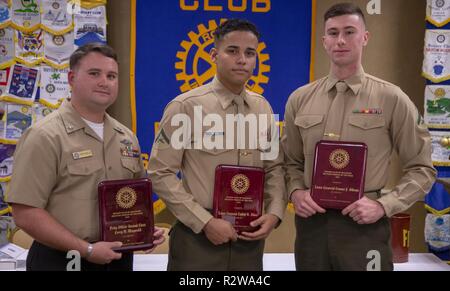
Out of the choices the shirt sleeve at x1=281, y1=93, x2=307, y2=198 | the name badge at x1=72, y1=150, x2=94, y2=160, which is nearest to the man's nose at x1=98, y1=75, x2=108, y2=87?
the name badge at x1=72, y1=150, x2=94, y2=160

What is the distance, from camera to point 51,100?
11.9 feet

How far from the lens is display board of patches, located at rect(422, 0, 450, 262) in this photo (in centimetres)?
366

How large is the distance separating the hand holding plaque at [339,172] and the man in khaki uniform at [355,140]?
0.06m

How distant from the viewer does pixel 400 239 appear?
2693 mm

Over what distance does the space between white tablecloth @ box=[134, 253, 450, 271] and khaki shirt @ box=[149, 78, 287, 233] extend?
1.51ft

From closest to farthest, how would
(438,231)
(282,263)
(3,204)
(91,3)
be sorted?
(282,263) → (91,3) → (3,204) → (438,231)

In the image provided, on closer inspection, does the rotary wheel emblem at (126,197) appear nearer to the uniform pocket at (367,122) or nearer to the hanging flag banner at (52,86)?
the uniform pocket at (367,122)

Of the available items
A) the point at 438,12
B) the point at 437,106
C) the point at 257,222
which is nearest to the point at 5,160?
the point at 257,222

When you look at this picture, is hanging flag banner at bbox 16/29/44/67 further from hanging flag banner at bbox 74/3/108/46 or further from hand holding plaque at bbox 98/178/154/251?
hand holding plaque at bbox 98/178/154/251

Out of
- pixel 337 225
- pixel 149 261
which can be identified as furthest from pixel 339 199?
pixel 149 261

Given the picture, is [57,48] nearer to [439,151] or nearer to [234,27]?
[234,27]

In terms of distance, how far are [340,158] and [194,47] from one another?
6.97 feet

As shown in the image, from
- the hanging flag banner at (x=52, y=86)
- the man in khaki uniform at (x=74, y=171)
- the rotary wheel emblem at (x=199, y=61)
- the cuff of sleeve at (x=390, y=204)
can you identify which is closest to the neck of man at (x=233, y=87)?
the man in khaki uniform at (x=74, y=171)

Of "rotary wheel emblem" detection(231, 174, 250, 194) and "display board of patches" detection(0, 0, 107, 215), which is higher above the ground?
"display board of patches" detection(0, 0, 107, 215)
